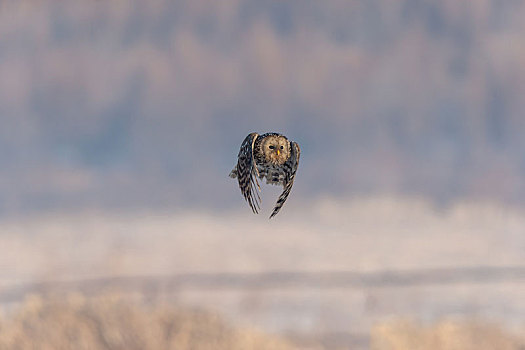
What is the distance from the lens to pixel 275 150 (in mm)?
69375

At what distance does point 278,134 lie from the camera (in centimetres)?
7069

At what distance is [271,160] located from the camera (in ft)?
228

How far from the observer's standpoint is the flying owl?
6950cm

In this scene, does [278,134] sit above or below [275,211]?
above

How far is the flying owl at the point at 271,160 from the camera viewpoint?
69.5 m

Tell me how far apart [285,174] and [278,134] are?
3797 millimetres

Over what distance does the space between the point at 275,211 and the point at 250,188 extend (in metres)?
4.38

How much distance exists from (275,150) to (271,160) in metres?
0.99

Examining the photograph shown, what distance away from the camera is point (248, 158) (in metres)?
71.1

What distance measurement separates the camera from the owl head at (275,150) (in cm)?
6931

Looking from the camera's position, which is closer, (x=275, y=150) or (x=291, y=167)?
(x=275, y=150)

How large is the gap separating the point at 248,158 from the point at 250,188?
9.41 feet

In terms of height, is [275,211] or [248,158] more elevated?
[248,158]

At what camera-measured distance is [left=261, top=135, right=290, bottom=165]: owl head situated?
69.3 metres
